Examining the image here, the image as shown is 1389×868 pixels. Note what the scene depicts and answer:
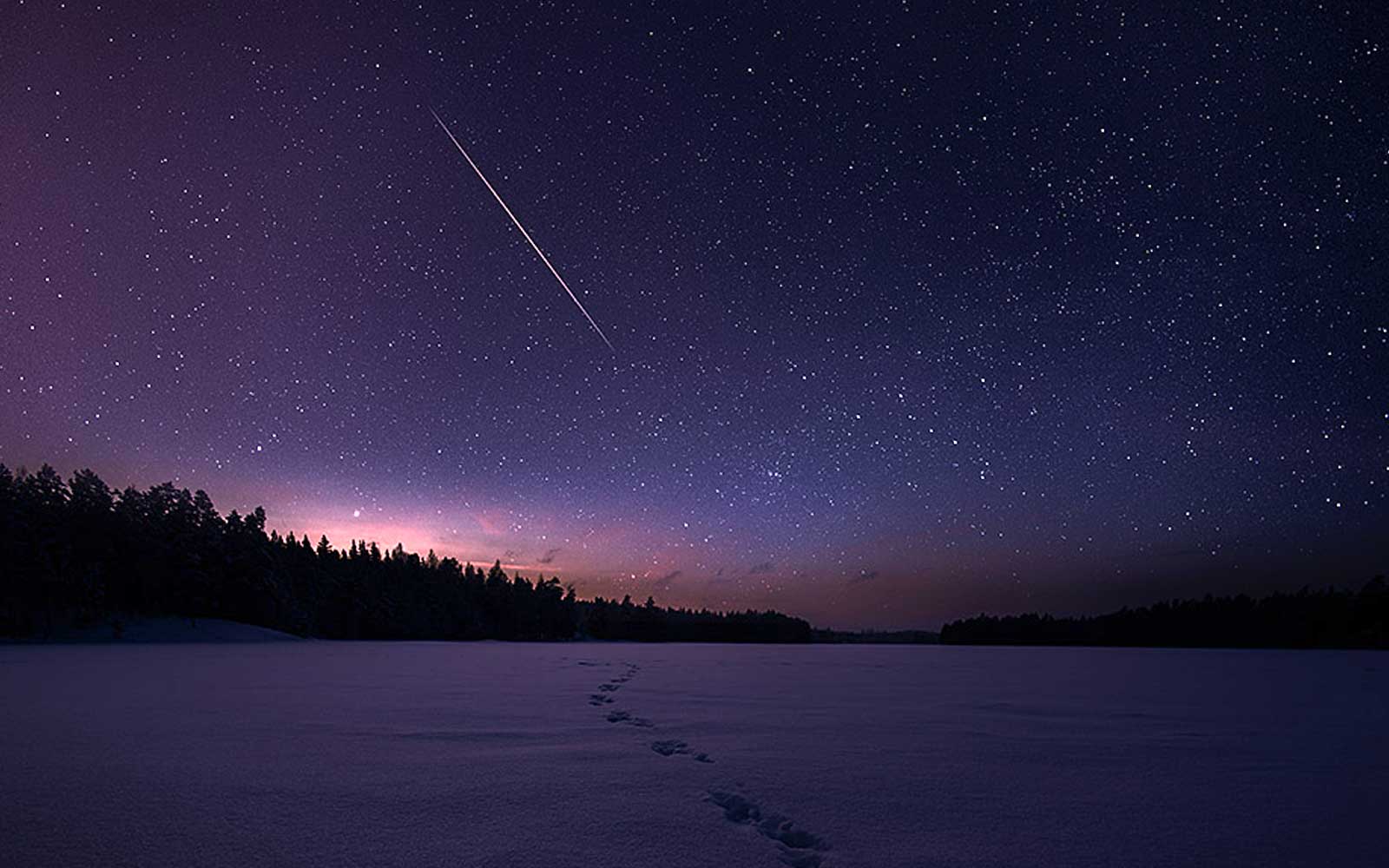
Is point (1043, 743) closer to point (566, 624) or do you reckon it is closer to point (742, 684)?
point (742, 684)

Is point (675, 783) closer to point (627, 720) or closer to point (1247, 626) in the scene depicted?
point (627, 720)

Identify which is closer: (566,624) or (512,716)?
(512,716)

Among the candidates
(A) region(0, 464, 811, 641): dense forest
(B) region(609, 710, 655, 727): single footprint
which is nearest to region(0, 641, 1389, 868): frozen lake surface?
(B) region(609, 710, 655, 727): single footprint

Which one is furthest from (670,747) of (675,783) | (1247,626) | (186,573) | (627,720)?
(1247,626)

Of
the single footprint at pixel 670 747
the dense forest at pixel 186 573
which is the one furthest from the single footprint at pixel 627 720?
the dense forest at pixel 186 573

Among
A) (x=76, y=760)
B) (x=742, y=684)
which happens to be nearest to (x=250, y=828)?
(x=76, y=760)

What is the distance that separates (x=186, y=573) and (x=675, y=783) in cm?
6764

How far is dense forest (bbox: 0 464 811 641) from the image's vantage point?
5088cm

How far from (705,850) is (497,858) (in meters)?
0.97

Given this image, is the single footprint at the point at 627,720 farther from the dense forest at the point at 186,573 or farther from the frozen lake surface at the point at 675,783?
the dense forest at the point at 186,573

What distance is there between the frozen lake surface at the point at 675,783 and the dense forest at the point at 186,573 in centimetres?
5419

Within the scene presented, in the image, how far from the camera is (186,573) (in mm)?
58688

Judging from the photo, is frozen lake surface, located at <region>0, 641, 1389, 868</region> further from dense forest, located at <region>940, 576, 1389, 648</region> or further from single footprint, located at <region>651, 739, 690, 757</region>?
dense forest, located at <region>940, 576, 1389, 648</region>

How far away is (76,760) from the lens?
5.59 metres
